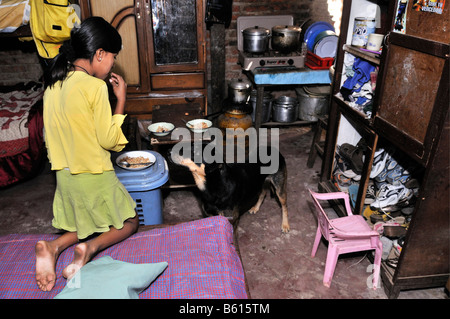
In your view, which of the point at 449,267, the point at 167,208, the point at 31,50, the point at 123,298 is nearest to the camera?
the point at 123,298

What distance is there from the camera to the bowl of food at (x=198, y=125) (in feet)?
13.1

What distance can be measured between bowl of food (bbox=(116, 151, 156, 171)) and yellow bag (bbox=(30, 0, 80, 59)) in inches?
75.9

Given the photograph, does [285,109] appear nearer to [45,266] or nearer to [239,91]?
[239,91]

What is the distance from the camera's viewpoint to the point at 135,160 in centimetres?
350

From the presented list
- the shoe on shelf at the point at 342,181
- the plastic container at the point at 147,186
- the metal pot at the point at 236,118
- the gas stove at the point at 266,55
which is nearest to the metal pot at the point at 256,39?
the gas stove at the point at 266,55

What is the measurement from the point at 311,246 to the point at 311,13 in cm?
397

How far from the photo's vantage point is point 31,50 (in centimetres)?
571

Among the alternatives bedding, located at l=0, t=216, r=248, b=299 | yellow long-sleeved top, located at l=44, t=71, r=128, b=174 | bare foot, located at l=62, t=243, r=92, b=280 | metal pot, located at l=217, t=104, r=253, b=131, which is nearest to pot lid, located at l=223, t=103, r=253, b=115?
metal pot, located at l=217, t=104, r=253, b=131

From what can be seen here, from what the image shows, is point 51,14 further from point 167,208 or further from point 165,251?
point 165,251

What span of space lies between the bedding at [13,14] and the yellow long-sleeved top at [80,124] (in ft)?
10.5

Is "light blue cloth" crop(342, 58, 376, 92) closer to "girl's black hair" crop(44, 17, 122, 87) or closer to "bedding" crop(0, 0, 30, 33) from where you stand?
"girl's black hair" crop(44, 17, 122, 87)

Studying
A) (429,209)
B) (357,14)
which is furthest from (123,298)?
(357,14)

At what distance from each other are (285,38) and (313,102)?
3.58ft

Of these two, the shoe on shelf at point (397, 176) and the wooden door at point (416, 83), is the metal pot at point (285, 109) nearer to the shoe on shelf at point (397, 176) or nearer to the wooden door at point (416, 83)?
the shoe on shelf at point (397, 176)
